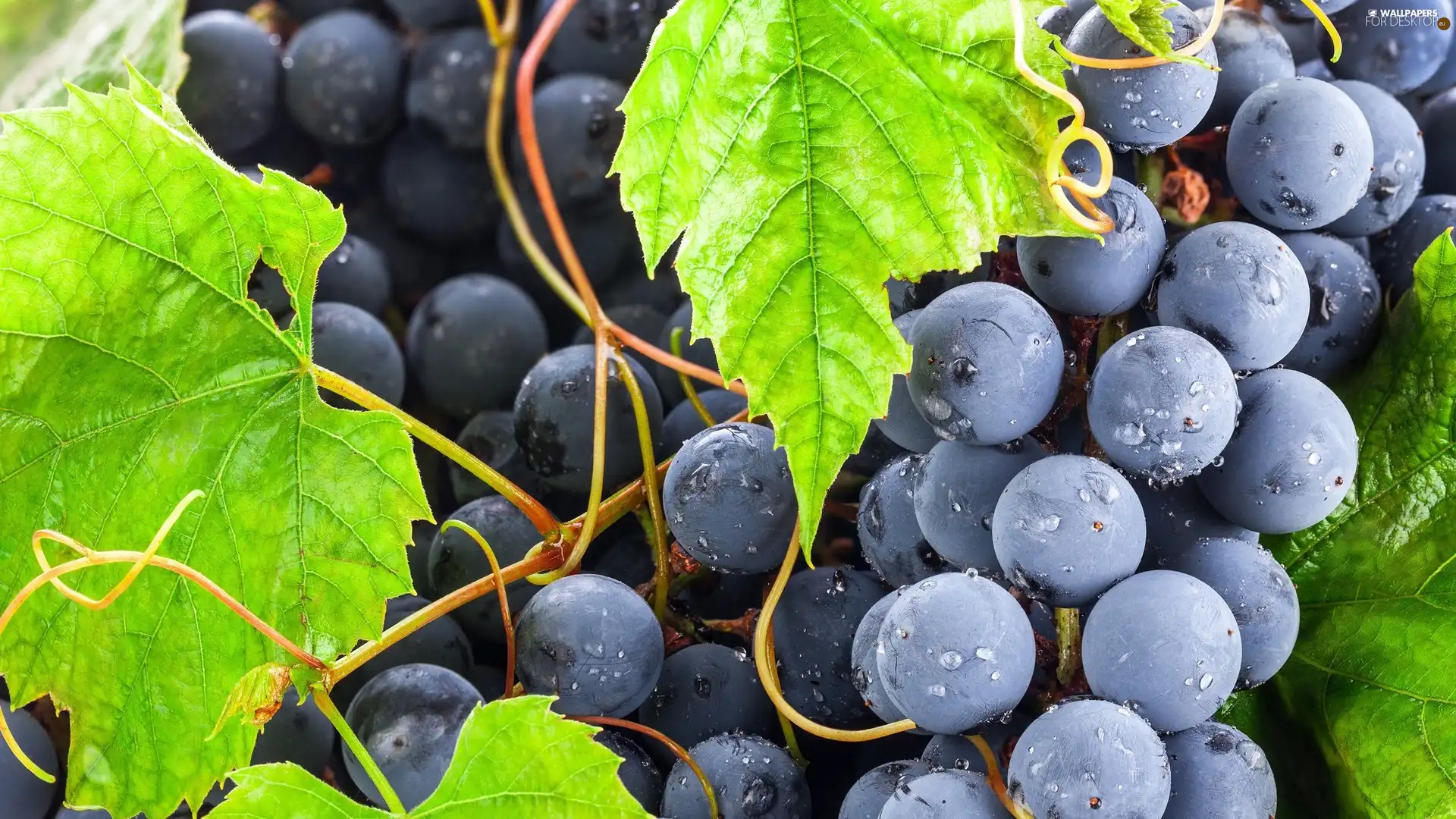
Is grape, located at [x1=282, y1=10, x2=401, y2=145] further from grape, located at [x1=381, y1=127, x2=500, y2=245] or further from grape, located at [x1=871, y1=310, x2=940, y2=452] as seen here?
grape, located at [x1=871, y1=310, x2=940, y2=452]

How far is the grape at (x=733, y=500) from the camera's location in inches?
18.6

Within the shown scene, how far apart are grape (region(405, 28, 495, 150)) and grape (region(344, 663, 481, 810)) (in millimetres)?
356

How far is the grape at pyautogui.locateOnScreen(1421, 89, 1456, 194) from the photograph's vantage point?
0.55 m

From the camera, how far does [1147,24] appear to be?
1.32ft

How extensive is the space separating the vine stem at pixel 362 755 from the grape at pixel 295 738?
0.07 meters

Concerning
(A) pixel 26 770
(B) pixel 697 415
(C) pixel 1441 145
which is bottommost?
(A) pixel 26 770

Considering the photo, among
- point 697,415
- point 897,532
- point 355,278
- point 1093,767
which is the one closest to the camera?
point 1093,767

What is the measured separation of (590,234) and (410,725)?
336 millimetres

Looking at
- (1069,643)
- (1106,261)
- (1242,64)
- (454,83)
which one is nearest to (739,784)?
(1069,643)

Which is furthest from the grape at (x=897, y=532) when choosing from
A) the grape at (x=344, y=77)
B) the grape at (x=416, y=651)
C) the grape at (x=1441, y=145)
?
the grape at (x=344, y=77)

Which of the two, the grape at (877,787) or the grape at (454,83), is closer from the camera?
the grape at (877,787)

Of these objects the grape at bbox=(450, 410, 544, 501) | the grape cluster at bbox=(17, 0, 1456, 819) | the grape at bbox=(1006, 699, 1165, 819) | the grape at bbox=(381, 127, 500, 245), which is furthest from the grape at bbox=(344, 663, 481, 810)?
the grape at bbox=(381, 127, 500, 245)

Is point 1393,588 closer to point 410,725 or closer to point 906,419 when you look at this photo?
point 906,419

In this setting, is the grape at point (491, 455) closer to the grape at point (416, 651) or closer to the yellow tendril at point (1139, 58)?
the grape at point (416, 651)
